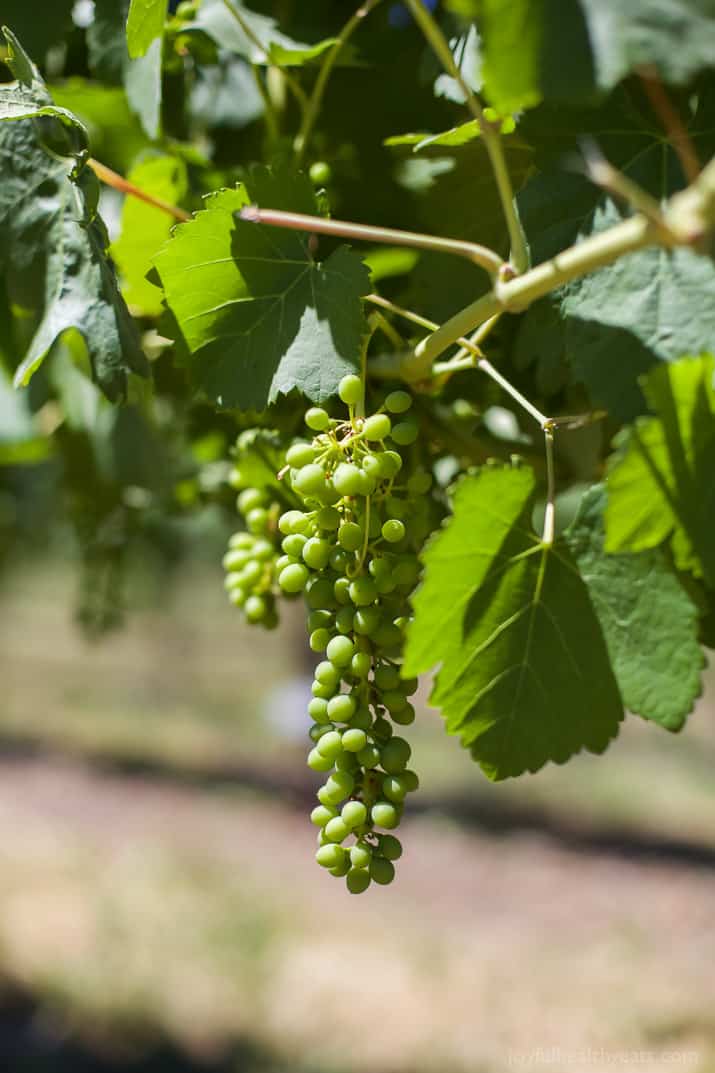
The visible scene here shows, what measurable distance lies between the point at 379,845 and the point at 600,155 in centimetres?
46

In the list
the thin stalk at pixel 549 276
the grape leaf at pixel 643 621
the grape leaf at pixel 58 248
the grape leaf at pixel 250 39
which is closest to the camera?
the thin stalk at pixel 549 276

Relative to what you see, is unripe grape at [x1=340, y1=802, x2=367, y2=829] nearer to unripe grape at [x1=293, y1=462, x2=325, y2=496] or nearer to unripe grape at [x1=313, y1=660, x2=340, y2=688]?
unripe grape at [x1=313, y1=660, x2=340, y2=688]

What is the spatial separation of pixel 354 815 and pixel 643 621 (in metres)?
0.21

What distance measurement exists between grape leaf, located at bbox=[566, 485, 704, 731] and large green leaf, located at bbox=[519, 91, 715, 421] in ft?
0.27

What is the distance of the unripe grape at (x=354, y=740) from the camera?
61 cm

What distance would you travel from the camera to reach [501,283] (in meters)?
0.54

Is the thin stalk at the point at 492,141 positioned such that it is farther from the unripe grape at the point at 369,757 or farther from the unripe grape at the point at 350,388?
the unripe grape at the point at 369,757

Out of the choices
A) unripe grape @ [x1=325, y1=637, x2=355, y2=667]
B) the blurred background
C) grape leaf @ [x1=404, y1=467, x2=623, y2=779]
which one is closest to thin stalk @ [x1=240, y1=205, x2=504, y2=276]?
grape leaf @ [x1=404, y1=467, x2=623, y2=779]

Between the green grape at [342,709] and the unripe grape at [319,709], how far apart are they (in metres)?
0.01

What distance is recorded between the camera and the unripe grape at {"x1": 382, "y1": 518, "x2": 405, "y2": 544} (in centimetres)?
61

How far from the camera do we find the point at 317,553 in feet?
2.05

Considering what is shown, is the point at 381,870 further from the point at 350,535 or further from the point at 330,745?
the point at 350,535

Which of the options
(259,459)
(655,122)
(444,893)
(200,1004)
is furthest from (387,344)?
(444,893)

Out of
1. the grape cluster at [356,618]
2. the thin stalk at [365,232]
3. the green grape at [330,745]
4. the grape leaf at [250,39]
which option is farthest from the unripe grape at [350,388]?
the grape leaf at [250,39]
